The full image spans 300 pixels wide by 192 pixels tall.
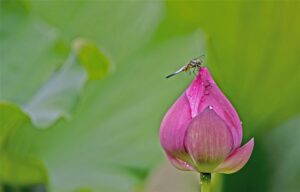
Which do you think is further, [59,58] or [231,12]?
[59,58]

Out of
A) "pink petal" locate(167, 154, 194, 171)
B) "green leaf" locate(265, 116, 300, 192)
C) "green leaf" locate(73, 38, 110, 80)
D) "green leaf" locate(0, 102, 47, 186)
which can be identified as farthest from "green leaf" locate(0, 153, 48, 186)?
"pink petal" locate(167, 154, 194, 171)

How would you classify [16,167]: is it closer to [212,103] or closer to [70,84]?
[70,84]

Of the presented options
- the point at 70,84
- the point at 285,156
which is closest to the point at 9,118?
the point at 70,84

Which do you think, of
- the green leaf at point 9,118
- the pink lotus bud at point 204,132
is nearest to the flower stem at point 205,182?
the pink lotus bud at point 204,132

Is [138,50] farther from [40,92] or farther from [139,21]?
[40,92]

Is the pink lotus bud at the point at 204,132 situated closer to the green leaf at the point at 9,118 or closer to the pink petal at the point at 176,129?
the pink petal at the point at 176,129


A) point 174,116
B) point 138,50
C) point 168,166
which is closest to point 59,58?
point 138,50

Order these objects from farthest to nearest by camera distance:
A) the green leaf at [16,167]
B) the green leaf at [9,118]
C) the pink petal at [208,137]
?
the green leaf at [16,167], the green leaf at [9,118], the pink petal at [208,137]

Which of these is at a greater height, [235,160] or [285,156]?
[285,156]
